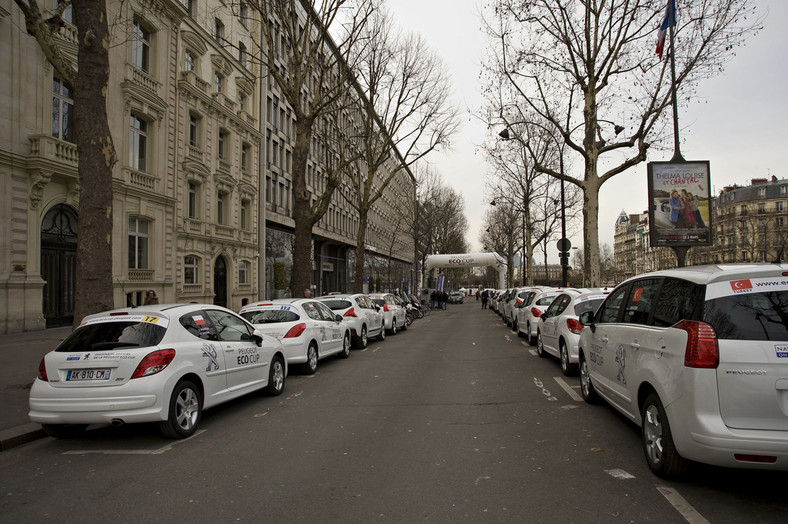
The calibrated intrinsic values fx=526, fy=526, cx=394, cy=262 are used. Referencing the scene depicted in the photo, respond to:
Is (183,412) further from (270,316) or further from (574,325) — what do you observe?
(574,325)

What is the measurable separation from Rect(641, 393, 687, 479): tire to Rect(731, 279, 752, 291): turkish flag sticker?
3.65 ft

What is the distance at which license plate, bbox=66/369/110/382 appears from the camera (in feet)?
18.8

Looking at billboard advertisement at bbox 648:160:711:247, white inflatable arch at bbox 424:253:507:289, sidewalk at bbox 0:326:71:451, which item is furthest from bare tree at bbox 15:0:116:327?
white inflatable arch at bbox 424:253:507:289

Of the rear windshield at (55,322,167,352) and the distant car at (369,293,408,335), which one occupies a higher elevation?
the rear windshield at (55,322,167,352)

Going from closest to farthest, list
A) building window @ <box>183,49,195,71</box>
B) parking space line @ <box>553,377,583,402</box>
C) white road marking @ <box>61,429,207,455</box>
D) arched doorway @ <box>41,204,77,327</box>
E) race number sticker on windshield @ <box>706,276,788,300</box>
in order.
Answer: race number sticker on windshield @ <box>706,276,788,300</box> → white road marking @ <box>61,429,207,455</box> → parking space line @ <box>553,377,583,402</box> → arched doorway @ <box>41,204,77,327</box> → building window @ <box>183,49,195,71</box>

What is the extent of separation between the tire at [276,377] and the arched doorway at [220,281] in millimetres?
18942

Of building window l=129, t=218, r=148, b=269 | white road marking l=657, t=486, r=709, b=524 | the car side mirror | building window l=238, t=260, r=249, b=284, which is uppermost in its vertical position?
building window l=129, t=218, r=148, b=269

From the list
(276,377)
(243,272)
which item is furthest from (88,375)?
(243,272)

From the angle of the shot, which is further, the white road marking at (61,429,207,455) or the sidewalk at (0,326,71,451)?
the sidewalk at (0,326,71,451)

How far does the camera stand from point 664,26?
1641 centimetres

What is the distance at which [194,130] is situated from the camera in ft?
83.0

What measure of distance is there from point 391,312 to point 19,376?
12846 mm

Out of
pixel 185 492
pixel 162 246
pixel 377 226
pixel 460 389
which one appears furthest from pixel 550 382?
pixel 377 226

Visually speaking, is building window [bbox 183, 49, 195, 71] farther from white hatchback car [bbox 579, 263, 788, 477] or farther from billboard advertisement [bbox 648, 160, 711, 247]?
white hatchback car [bbox 579, 263, 788, 477]
